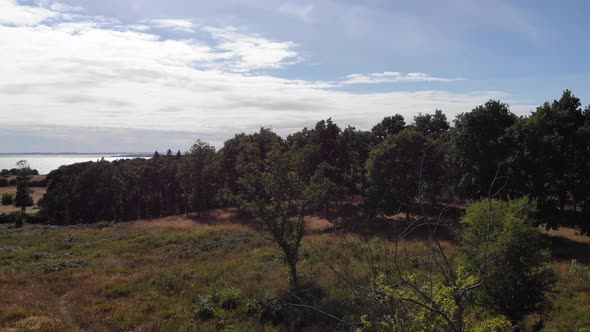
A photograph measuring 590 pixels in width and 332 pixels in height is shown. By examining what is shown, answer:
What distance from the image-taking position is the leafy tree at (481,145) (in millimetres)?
32469

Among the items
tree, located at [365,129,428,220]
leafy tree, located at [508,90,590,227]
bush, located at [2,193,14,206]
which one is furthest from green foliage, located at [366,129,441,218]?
bush, located at [2,193,14,206]

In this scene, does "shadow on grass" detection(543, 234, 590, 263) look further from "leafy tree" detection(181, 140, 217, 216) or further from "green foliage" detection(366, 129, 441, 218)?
"leafy tree" detection(181, 140, 217, 216)

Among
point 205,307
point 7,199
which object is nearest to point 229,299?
point 205,307

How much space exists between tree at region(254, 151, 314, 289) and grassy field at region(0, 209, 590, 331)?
7.89 ft

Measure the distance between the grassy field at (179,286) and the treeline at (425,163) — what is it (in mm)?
4106

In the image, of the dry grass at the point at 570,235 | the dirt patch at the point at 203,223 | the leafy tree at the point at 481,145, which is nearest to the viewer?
the dry grass at the point at 570,235

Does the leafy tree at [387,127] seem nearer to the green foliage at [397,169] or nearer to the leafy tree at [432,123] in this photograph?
the leafy tree at [432,123]

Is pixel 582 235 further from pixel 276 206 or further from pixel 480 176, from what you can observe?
pixel 276 206

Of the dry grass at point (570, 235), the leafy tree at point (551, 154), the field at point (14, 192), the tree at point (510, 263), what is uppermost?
the leafy tree at point (551, 154)

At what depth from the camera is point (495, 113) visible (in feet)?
112

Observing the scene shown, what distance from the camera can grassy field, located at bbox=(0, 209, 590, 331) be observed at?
15.7 meters

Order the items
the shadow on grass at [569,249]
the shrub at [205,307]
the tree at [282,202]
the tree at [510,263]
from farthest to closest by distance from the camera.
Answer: the shadow on grass at [569,249] → the tree at [282,202] → the shrub at [205,307] → the tree at [510,263]

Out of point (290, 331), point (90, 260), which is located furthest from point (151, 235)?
point (290, 331)

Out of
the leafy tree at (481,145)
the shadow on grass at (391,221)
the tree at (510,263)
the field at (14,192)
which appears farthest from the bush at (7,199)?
the tree at (510,263)
